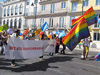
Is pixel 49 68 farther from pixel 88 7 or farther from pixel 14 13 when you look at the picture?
pixel 14 13

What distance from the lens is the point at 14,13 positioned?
155 ft

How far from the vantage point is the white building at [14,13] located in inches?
1739

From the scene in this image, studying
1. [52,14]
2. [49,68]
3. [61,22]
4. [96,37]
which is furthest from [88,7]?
[49,68]

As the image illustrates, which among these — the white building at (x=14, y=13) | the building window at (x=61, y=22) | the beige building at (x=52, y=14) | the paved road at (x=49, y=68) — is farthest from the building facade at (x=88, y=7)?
the paved road at (x=49, y=68)

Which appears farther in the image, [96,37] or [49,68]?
[96,37]

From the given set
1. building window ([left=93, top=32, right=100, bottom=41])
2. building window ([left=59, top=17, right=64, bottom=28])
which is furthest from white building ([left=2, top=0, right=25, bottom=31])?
building window ([left=93, top=32, right=100, bottom=41])

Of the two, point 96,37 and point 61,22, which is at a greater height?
point 61,22

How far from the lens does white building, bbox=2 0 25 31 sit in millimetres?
44162

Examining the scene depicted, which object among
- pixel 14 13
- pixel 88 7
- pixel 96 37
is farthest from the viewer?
pixel 14 13

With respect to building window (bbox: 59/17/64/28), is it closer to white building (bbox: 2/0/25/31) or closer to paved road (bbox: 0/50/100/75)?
white building (bbox: 2/0/25/31)

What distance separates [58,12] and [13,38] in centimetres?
2838

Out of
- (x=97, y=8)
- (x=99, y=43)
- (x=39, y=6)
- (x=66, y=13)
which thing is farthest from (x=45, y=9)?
(x=99, y=43)

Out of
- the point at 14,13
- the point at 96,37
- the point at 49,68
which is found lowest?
the point at 49,68

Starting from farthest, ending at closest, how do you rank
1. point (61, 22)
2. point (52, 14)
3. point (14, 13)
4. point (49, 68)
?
1. point (14, 13)
2. point (52, 14)
3. point (61, 22)
4. point (49, 68)
